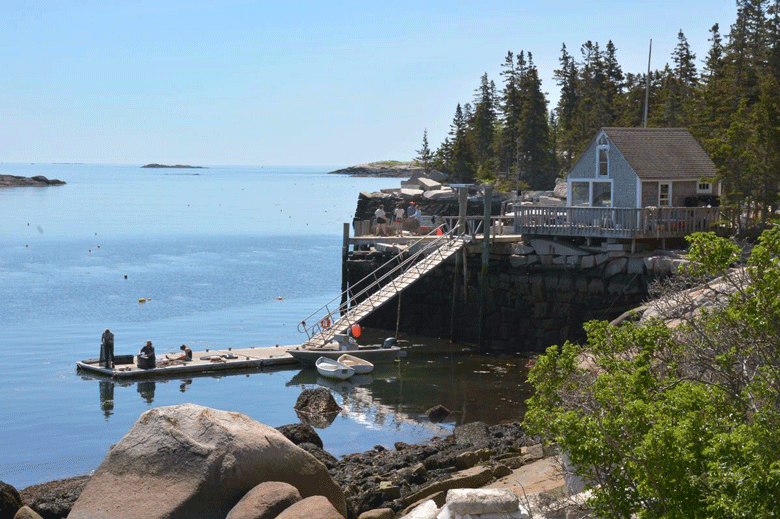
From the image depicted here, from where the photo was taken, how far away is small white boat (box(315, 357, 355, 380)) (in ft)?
108

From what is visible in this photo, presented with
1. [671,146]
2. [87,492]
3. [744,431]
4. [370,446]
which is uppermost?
[671,146]

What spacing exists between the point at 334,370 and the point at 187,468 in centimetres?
1816

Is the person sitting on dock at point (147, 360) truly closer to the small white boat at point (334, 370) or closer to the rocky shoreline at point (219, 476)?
the small white boat at point (334, 370)

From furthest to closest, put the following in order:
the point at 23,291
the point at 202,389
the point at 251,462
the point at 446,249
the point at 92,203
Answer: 1. the point at 92,203
2. the point at 23,291
3. the point at 446,249
4. the point at 202,389
5. the point at 251,462

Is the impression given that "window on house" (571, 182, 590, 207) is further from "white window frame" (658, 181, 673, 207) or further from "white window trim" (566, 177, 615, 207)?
"white window frame" (658, 181, 673, 207)

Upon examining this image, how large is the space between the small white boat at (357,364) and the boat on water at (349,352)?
580mm

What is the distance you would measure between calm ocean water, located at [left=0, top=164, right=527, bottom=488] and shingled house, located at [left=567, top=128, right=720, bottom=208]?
668 centimetres

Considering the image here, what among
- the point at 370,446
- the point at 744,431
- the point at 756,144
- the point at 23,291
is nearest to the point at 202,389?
the point at 370,446

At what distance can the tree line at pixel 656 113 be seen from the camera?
114 feet

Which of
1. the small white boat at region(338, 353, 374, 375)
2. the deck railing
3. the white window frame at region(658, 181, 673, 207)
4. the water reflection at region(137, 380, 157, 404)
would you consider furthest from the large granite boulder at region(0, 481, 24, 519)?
the white window frame at region(658, 181, 673, 207)

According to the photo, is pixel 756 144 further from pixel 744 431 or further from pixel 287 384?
pixel 744 431

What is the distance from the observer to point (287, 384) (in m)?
32.6

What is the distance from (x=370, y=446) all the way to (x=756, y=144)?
18.6 m

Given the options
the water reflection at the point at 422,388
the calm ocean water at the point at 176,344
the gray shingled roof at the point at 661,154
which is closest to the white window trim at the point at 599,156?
the gray shingled roof at the point at 661,154
